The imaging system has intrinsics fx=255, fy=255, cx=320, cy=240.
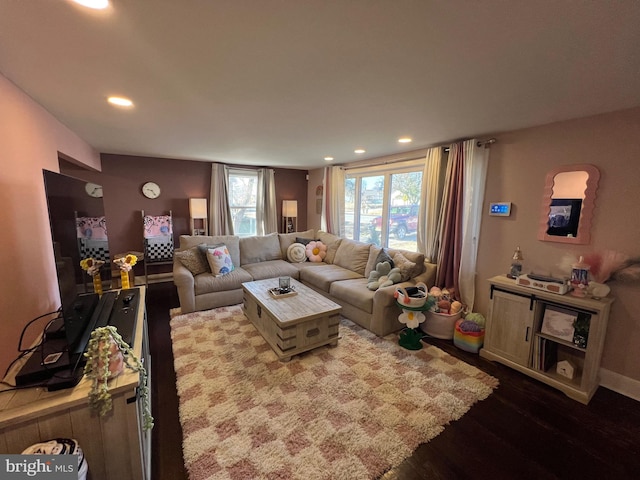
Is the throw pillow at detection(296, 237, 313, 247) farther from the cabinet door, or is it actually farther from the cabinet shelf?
the cabinet shelf

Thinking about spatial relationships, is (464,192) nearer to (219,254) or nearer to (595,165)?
(595,165)

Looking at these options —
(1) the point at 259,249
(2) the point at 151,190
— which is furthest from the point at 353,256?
(2) the point at 151,190

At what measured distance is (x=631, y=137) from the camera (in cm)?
190

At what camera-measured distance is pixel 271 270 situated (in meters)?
3.94

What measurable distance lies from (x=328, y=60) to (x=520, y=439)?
2.55m

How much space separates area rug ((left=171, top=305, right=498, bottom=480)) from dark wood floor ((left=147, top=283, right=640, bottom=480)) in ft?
0.23

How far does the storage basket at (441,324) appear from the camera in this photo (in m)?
2.73

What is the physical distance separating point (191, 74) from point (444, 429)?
8.90ft

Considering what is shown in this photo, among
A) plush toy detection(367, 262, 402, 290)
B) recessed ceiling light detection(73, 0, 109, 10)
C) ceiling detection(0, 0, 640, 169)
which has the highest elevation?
ceiling detection(0, 0, 640, 169)

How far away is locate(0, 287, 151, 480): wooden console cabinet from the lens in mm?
935

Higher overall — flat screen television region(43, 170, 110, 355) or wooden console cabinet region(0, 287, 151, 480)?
flat screen television region(43, 170, 110, 355)

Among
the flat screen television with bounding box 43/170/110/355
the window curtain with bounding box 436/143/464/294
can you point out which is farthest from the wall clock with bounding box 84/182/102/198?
the window curtain with bounding box 436/143/464/294

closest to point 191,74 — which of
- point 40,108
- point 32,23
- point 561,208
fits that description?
point 32,23

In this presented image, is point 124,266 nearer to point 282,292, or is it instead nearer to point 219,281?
point 219,281
